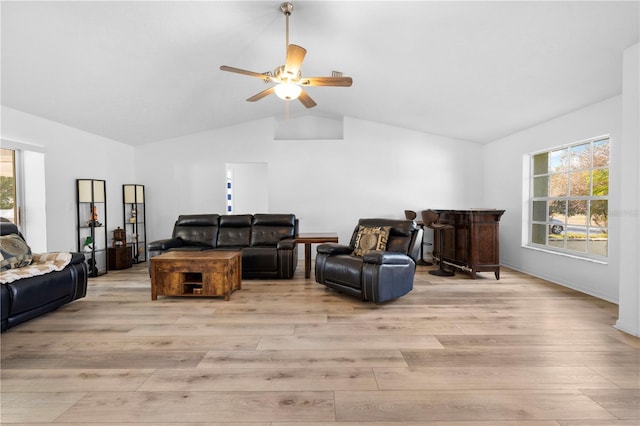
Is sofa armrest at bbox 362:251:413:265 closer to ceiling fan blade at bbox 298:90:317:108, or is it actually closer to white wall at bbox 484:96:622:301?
ceiling fan blade at bbox 298:90:317:108

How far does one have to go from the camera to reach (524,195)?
5113mm

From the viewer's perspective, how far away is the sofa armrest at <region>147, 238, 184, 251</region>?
4500 millimetres

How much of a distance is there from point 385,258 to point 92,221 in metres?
4.54

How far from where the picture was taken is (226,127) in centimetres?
649

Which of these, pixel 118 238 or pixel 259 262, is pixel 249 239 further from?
pixel 118 238

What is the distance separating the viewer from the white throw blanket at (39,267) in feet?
9.17

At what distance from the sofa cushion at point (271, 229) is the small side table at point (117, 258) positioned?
7.58ft

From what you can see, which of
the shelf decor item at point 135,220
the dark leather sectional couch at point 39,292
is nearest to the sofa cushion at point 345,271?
the dark leather sectional couch at point 39,292

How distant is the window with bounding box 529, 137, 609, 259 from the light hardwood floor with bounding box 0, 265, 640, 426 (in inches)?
37.8

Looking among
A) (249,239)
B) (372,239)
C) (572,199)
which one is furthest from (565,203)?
(249,239)

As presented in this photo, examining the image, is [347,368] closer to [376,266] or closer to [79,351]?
[376,266]

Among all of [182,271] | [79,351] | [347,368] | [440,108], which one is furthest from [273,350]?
[440,108]

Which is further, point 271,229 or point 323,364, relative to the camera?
point 271,229

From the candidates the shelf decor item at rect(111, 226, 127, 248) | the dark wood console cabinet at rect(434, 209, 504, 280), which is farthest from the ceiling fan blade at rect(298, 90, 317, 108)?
the shelf decor item at rect(111, 226, 127, 248)
